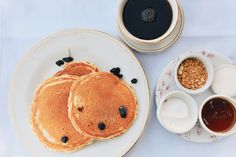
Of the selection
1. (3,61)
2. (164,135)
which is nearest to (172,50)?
(164,135)

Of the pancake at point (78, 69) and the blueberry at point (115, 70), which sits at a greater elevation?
the pancake at point (78, 69)

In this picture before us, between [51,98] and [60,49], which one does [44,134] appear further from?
[60,49]

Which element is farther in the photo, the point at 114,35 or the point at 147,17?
the point at 114,35

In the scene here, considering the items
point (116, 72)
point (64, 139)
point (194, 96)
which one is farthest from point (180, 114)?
point (64, 139)

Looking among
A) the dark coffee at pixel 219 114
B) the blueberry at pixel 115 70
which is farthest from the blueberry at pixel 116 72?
the dark coffee at pixel 219 114

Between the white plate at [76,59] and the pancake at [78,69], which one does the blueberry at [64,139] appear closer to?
the white plate at [76,59]

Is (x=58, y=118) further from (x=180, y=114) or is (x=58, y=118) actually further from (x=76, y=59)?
(x=180, y=114)
